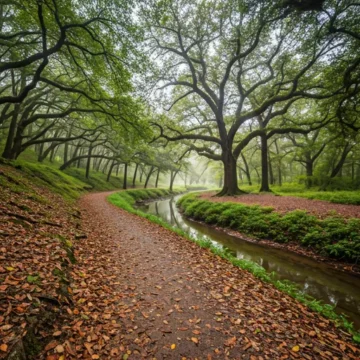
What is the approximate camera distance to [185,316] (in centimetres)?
352

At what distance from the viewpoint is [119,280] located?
4570 mm

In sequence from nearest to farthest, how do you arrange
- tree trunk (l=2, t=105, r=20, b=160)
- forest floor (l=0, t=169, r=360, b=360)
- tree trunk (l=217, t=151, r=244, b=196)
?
forest floor (l=0, t=169, r=360, b=360) < tree trunk (l=2, t=105, r=20, b=160) < tree trunk (l=217, t=151, r=244, b=196)

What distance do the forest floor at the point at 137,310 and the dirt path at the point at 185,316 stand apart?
0.02m

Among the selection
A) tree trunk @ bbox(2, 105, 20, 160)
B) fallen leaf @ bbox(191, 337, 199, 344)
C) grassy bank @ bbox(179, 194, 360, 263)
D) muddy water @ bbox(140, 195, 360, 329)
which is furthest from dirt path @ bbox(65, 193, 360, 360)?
tree trunk @ bbox(2, 105, 20, 160)

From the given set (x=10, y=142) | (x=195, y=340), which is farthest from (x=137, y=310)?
(x=10, y=142)

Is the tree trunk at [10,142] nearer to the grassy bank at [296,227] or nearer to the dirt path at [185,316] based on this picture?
the dirt path at [185,316]

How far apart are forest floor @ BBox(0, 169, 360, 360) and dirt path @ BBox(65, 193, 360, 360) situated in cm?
2

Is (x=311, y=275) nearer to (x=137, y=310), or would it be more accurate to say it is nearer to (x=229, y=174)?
(x=137, y=310)

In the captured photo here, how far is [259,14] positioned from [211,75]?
8.88 metres

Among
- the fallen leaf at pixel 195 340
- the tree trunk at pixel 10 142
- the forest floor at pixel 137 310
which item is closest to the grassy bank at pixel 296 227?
the forest floor at pixel 137 310

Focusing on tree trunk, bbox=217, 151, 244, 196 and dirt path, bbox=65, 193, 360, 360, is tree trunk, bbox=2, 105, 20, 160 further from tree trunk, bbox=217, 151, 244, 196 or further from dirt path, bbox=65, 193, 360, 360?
tree trunk, bbox=217, 151, 244, 196

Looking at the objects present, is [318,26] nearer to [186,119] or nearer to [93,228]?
[186,119]

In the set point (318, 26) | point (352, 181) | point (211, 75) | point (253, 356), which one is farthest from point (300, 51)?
point (352, 181)

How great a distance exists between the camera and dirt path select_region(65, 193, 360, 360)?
2.83 meters
